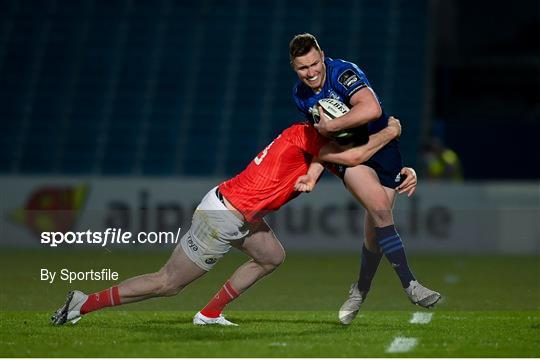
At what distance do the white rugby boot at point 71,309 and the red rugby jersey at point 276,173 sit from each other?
121 cm

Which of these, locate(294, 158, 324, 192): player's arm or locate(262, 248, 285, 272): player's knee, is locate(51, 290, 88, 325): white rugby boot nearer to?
locate(262, 248, 285, 272): player's knee

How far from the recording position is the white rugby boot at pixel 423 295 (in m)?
8.28

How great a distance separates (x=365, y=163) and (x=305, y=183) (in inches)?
33.2

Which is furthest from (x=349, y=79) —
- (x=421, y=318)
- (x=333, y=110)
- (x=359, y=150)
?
(x=421, y=318)

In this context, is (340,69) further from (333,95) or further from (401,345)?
(401,345)

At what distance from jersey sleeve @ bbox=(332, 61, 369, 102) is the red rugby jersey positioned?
1.08 feet

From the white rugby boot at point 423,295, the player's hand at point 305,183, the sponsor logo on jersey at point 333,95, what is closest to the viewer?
the player's hand at point 305,183

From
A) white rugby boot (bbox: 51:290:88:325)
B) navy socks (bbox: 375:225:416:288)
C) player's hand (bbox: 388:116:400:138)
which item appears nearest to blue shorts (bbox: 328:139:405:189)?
player's hand (bbox: 388:116:400:138)

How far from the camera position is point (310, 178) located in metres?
8.16

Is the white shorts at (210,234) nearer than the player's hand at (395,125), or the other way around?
the white shorts at (210,234)

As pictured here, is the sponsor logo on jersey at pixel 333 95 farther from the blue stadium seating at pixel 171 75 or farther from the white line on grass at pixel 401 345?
the blue stadium seating at pixel 171 75

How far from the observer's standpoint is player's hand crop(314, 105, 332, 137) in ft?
26.5

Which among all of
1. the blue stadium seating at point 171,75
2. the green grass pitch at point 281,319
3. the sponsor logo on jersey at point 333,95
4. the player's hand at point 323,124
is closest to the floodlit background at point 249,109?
the blue stadium seating at point 171,75

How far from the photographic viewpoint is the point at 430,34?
2503 cm
